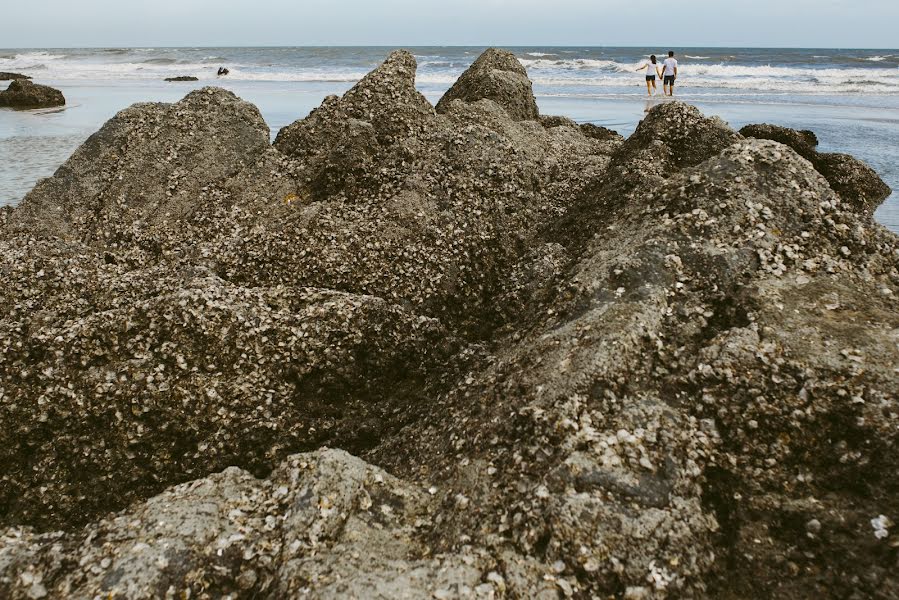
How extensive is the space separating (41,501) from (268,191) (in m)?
3.92

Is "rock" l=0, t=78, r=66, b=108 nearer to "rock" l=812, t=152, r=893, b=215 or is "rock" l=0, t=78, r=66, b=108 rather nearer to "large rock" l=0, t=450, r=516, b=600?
"large rock" l=0, t=450, r=516, b=600

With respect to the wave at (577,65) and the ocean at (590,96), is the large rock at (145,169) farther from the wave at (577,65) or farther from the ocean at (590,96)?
the wave at (577,65)

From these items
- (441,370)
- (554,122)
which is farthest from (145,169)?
(554,122)

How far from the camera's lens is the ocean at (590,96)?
52.7ft

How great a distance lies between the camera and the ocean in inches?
633

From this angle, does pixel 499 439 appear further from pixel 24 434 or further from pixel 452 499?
pixel 24 434

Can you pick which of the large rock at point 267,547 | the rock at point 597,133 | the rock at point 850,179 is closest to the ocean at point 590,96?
the rock at point 850,179

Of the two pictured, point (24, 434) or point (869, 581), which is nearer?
point (869, 581)

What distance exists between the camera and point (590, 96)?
3212 cm

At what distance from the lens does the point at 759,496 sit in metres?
3.55

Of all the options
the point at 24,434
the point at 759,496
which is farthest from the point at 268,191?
the point at 759,496

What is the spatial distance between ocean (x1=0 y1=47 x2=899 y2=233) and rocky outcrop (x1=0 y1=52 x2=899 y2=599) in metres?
6.98

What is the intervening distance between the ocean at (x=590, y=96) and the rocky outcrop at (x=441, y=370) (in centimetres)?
698

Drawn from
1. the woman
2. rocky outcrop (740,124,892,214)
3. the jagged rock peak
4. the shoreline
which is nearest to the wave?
the shoreline
